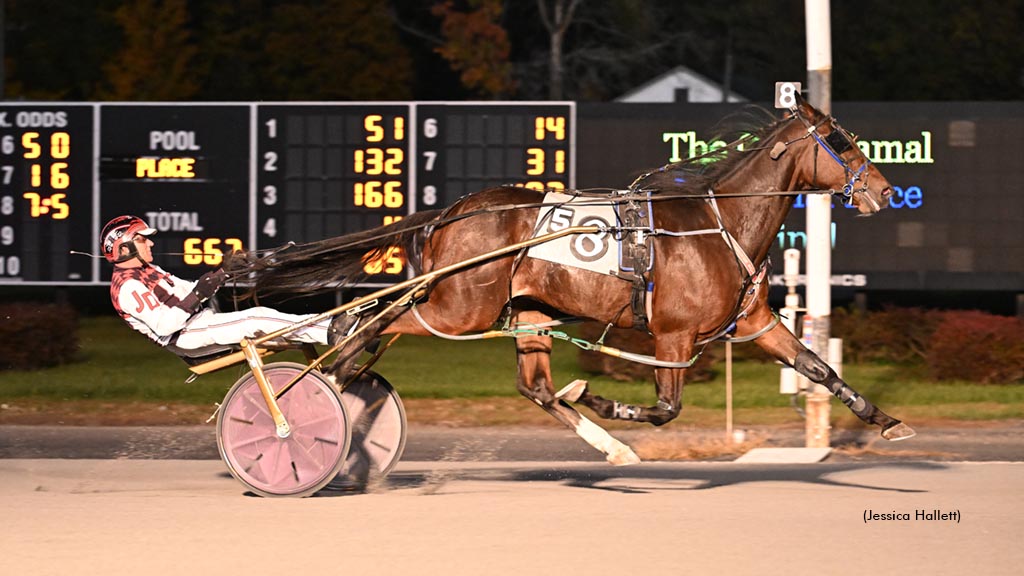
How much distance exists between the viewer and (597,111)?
1639 cm

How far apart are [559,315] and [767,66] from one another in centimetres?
4092

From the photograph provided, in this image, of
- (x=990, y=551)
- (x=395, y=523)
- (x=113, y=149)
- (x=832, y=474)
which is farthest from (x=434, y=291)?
(x=113, y=149)

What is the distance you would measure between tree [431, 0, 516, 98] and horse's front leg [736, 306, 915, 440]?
24.7m

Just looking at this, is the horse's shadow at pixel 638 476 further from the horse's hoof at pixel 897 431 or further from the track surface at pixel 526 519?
the horse's hoof at pixel 897 431

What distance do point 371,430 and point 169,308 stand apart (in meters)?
1.28

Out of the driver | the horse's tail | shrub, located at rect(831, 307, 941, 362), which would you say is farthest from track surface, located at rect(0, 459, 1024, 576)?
shrub, located at rect(831, 307, 941, 362)

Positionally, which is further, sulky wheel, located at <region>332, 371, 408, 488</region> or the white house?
the white house

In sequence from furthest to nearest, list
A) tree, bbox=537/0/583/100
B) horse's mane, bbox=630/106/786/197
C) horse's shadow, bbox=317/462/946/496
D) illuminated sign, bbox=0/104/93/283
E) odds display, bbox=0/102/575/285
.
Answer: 1. tree, bbox=537/0/583/100
2. illuminated sign, bbox=0/104/93/283
3. odds display, bbox=0/102/575/285
4. horse's mane, bbox=630/106/786/197
5. horse's shadow, bbox=317/462/946/496

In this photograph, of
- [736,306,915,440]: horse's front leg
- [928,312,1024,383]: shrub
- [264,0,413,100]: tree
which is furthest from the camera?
[264,0,413,100]: tree

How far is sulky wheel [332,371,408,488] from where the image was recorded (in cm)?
841

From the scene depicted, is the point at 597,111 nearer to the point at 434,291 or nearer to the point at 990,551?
the point at 434,291

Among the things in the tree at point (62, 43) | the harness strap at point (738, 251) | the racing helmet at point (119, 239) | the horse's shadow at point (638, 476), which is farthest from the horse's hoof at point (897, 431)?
the tree at point (62, 43)

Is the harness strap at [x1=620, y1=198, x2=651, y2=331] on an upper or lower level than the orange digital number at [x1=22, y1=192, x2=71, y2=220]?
lower

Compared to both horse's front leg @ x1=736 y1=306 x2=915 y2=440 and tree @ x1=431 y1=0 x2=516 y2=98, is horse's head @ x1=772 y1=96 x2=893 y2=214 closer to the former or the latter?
horse's front leg @ x1=736 y1=306 x2=915 y2=440
